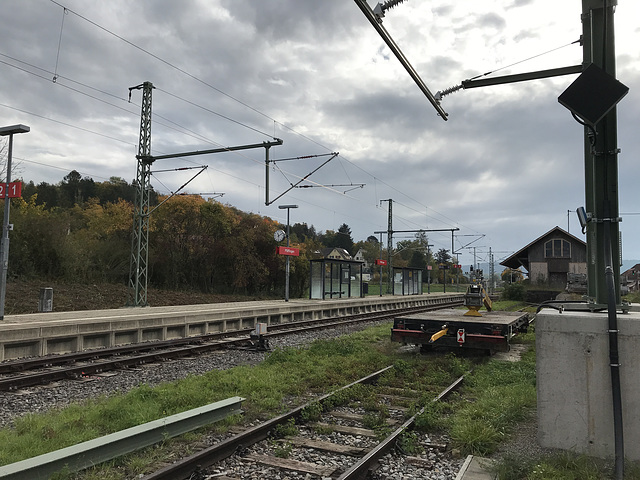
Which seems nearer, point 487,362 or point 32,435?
point 32,435

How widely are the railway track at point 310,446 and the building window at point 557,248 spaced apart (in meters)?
47.1

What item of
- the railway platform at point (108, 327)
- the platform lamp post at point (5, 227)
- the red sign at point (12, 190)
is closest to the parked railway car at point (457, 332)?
the railway platform at point (108, 327)

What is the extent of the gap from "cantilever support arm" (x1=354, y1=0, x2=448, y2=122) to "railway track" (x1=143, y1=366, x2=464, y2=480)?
4.58 m

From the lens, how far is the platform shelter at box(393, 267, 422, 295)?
45000 millimetres

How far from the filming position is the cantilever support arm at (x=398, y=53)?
5.27 metres

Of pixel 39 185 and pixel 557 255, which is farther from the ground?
pixel 39 185

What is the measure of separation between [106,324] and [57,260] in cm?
1701

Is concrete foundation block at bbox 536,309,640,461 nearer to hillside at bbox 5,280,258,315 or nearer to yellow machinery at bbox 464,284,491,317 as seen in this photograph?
yellow machinery at bbox 464,284,491,317

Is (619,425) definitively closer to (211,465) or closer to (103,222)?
(211,465)

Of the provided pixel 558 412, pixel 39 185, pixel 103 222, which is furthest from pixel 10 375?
pixel 39 185

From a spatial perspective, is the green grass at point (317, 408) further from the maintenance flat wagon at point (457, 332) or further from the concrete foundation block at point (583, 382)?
the maintenance flat wagon at point (457, 332)

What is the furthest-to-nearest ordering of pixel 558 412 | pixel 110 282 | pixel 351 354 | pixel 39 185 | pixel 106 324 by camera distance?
pixel 39 185 < pixel 110 282 < pixel 106 324 < pixel 351 354 < pixel 558 412

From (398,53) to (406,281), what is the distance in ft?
133

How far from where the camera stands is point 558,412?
4.50m
